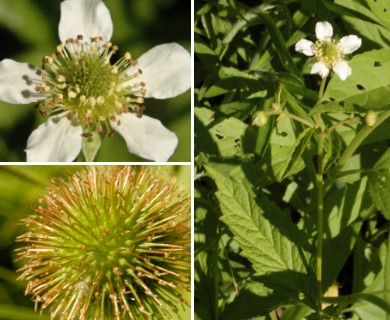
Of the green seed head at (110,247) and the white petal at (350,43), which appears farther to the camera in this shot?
the white petal at (350,43)

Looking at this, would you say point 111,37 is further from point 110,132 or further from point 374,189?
point 374,189

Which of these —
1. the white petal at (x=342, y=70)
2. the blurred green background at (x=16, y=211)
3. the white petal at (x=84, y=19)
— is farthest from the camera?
the white petal at (x=84, y=19)

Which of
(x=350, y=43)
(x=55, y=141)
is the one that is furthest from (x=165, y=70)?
(x=350, y=43)

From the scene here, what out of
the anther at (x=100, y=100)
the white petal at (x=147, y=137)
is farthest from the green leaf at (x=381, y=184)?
the anther at (x=100, y=100)

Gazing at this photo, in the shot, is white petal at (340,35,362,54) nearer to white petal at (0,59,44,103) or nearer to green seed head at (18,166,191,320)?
green seed head at (18,166,191,320)

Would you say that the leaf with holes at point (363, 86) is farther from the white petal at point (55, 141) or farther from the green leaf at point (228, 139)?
the white petal at point (55, 141)

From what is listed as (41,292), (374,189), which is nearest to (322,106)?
(374,189)

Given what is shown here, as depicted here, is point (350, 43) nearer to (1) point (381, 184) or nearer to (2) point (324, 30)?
(2) point (324, 30)
